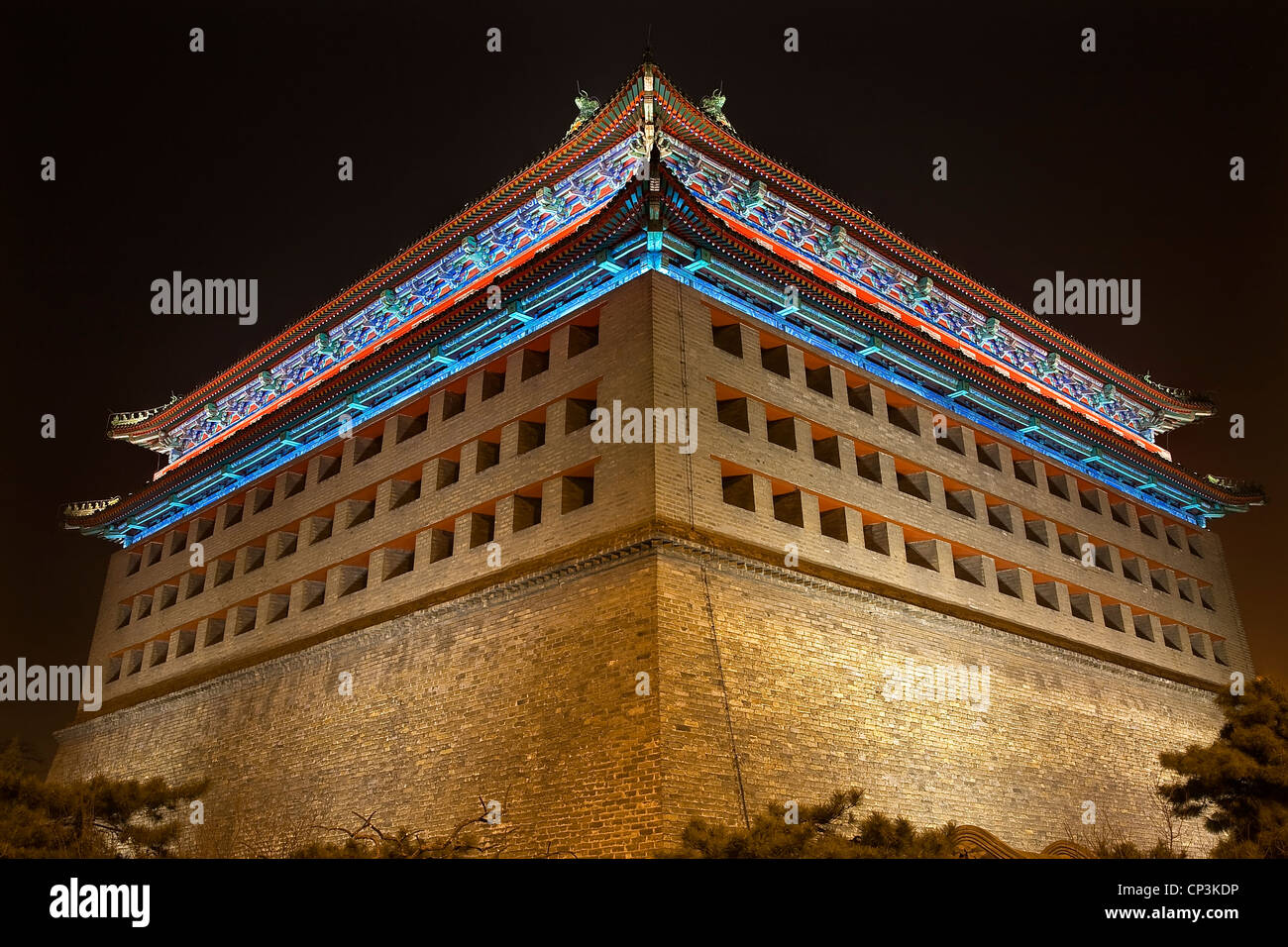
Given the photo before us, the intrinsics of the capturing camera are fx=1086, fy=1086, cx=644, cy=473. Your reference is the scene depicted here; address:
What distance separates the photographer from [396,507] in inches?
846

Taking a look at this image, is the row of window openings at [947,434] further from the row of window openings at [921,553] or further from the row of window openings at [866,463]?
the row of window openings at [921,553]

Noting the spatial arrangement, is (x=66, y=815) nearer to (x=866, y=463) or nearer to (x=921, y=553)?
(x=866, y=463)

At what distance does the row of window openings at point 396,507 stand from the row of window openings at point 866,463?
2.75 meters

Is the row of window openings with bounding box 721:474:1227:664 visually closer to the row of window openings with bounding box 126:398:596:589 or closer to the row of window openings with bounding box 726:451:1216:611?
the row of window openings with bounding box 726:451:1216:611

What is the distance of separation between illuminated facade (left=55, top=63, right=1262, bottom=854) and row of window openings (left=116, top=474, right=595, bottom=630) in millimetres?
81

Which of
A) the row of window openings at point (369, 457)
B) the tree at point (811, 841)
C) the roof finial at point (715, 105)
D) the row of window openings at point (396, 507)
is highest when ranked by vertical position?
the roof finial at point (715, 105)

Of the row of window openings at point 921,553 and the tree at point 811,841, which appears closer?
the tree at point 811,841

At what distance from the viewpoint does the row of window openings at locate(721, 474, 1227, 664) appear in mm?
18200

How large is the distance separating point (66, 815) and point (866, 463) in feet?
47.1

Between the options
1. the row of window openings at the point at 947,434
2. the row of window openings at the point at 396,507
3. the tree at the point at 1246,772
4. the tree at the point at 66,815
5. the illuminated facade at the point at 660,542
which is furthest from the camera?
the row of window openings at the point at 947,434

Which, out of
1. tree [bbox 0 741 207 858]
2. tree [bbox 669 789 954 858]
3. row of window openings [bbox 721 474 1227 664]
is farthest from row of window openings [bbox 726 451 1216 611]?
tree [bbox 0 741 207 858]

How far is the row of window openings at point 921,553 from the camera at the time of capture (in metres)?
18.2

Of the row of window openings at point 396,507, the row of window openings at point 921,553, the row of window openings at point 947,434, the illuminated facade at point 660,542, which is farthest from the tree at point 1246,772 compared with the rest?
the row of window openings at point 396,507
